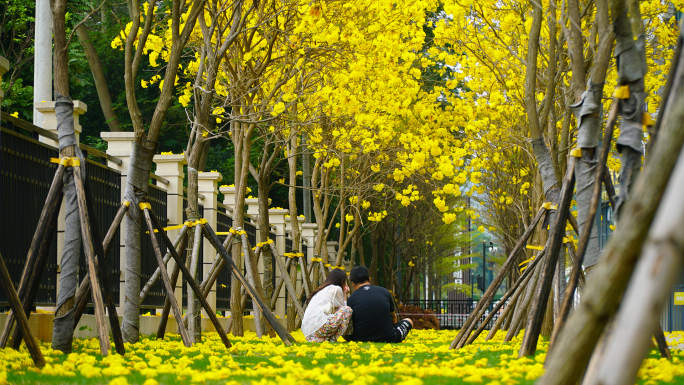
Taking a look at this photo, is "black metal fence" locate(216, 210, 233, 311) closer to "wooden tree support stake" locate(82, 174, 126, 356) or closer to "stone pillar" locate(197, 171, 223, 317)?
"stone pillar" locate(197, 171, 223, 317)

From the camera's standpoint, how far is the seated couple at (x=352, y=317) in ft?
31.2

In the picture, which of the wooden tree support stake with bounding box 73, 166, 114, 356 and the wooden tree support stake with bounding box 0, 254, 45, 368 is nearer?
the wooden tree support stake with bounding box 0, 254, 45, 368

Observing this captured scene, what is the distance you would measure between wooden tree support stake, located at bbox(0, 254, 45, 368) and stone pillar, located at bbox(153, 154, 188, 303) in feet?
22.1

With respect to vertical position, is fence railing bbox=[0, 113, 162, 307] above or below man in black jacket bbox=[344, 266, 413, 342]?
above

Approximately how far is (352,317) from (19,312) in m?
5.81

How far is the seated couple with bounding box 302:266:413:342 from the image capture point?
31.2 feet

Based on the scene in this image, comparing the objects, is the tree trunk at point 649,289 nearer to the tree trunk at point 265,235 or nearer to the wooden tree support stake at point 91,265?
the wooden tree support stake at point 91,265

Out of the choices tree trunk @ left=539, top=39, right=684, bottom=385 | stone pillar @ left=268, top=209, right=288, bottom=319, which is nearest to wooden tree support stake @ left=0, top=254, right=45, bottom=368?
tree trunk @ left=539, top=39, right=684, bottom=385

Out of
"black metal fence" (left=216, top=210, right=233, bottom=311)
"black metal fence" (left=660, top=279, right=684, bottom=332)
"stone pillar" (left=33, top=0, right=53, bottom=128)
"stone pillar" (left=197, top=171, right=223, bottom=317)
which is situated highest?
"stone pillar" (left=33, top=0, right=53, bottom=128)

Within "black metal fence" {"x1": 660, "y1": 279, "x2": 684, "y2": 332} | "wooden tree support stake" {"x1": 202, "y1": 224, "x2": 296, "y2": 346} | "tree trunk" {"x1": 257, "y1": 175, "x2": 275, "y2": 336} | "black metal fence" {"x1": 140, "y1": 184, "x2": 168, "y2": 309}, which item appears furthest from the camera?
"black metal fence" {"x1": 660, "y1": 279, "x2": 684, "y2": 332}

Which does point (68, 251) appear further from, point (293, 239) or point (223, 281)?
point (223, 281)

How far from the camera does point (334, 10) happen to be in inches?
487

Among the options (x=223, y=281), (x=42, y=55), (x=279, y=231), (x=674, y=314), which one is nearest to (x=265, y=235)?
(x=223, y=281)

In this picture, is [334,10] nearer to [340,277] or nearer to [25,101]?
[340,277]
